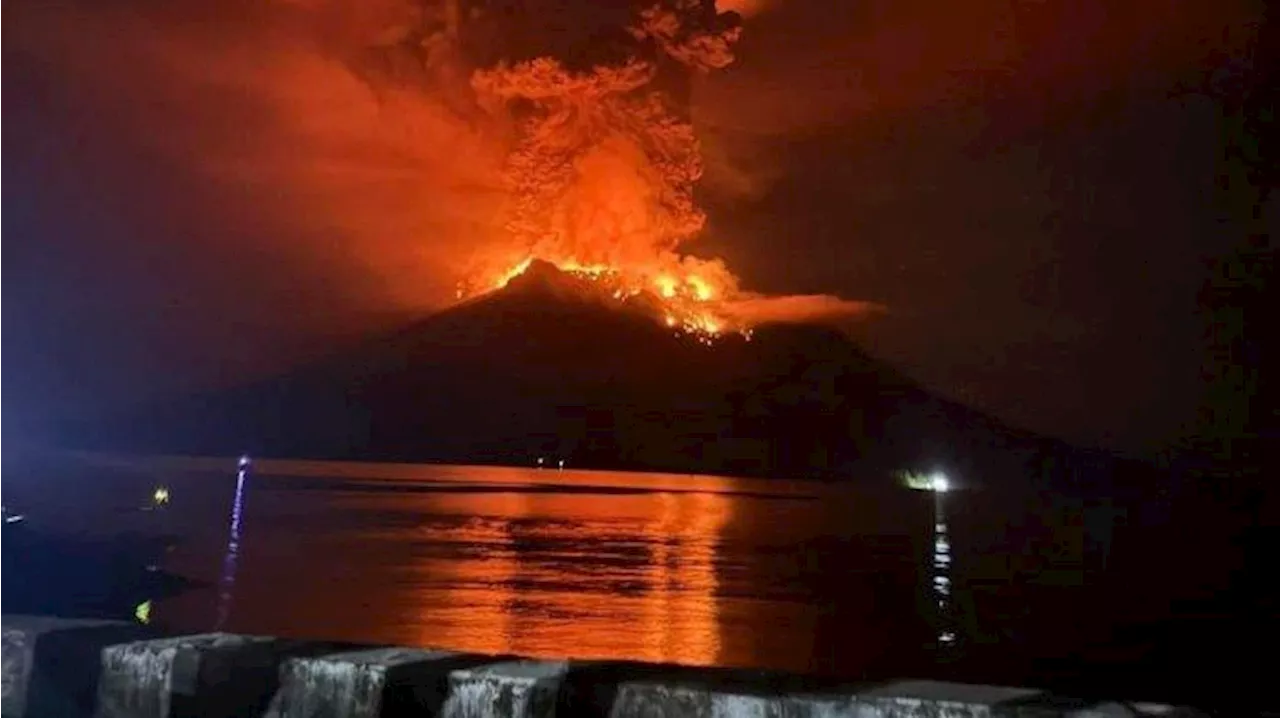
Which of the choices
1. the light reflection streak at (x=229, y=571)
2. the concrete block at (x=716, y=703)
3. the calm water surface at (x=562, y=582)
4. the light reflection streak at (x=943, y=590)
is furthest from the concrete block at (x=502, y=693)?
the light reflection streak at (x=943, y=590)

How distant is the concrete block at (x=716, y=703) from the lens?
6391mm

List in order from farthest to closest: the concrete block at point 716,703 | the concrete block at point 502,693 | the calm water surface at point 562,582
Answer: the calm water surface at point 562,582
the concrete block at point 502,693
the concrete block at point 716,703

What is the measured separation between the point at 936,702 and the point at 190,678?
3.85 m

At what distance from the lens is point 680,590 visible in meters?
54.0

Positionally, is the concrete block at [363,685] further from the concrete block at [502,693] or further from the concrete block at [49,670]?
A: the concrete block at [49,670]

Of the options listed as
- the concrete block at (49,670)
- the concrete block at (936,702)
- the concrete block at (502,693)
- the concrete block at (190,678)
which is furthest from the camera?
the concrete block at (49,670)

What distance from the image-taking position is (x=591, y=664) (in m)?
7.08

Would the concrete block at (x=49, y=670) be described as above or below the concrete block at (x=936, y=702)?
below

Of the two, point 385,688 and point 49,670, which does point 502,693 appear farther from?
point 49,670

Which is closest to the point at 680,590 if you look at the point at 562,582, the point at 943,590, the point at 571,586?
the point at 571,586

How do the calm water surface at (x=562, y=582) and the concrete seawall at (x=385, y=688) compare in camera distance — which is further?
the calm water surface at (x=562, y=582)

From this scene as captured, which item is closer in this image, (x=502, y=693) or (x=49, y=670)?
(x=502, y=693)

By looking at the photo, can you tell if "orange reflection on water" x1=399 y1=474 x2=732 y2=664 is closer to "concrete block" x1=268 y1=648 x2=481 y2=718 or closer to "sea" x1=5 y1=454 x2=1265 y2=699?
"sea" x1=5 y1=454 x2=1265 y2=699

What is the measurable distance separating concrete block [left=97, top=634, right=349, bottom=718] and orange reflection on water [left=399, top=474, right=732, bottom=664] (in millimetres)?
26738
